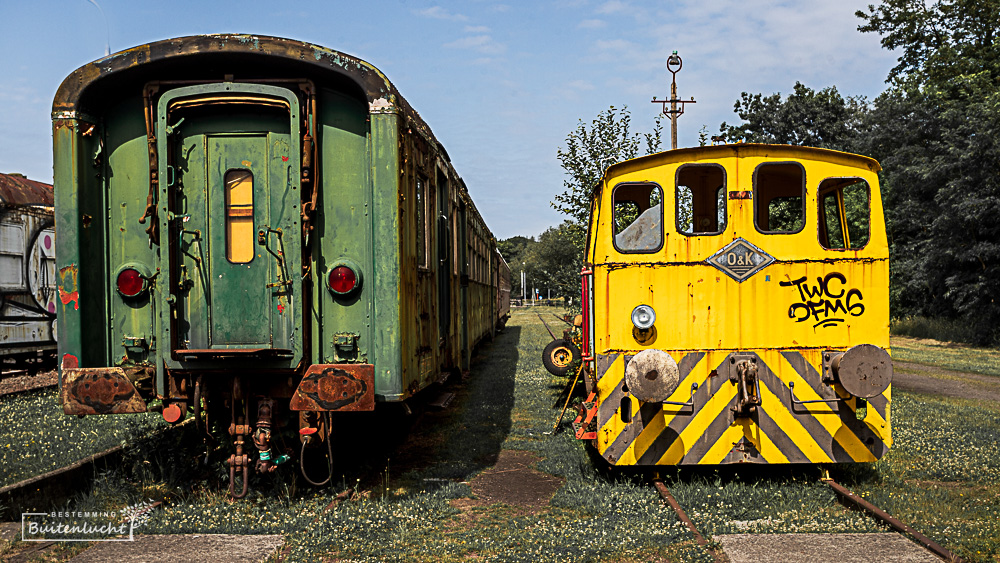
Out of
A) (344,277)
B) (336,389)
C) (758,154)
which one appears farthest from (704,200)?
(336,389)

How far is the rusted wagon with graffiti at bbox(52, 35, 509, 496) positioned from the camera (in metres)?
5.23

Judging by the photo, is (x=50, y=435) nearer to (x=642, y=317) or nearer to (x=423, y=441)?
(x=423, y=441)

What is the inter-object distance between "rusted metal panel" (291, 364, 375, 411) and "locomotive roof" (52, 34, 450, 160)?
1971 millimetres

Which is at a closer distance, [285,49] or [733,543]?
[733,543]

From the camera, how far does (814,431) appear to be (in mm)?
5785

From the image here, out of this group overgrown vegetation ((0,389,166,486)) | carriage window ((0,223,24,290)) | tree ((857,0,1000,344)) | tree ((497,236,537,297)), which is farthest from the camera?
tree ((497,236,537,297))

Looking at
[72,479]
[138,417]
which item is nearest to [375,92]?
[72,479]

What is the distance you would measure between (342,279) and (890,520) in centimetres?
426

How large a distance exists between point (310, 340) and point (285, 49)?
2.19 m

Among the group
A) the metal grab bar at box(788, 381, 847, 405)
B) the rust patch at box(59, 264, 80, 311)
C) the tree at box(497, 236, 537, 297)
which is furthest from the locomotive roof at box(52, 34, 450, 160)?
the tree at box(497, 236, 537, 297)

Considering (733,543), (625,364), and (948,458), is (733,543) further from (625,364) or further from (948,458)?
(948,458)

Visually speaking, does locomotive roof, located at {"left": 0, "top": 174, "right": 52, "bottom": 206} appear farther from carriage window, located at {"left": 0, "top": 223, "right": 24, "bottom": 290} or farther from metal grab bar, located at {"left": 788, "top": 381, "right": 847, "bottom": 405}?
metal grab bar, located at {"left": 788, "top": 381, "right": 847, "bottom": 405}

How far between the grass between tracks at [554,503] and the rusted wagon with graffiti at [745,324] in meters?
0.42

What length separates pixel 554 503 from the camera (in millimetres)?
5738
